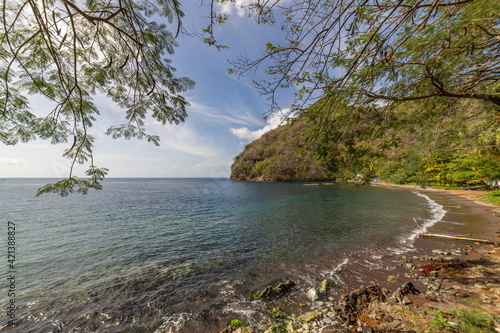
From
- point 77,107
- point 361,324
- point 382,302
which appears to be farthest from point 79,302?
point 382,302

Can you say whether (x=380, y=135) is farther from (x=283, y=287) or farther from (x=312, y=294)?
(x=283, y=287)

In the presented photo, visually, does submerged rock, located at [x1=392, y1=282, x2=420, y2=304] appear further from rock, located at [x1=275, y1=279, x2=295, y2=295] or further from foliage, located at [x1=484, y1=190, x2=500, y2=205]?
foliage, located at [x1=484, y1=190, x2=500, y2=205]

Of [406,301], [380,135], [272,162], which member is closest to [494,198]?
[406,301]

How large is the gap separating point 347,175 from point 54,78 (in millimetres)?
8180

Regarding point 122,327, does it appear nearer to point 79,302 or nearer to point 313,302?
point 79,302

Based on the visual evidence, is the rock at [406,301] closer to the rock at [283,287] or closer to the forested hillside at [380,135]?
the rock at [283,287]

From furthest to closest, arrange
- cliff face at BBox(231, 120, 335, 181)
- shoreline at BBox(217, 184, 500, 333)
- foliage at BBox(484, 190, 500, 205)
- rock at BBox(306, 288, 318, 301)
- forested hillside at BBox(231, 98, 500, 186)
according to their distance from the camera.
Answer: cliff face at BBox(231, 120, 335, 181) < foliage at BBox(484, 190, 500, 205) < rock at BBox(306, 288, 318, 301) < forested hillside at BBox(231, 98, 500, 186) < shoreline at BBox(217, 184, 500, 333)

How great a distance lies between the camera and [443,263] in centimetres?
698

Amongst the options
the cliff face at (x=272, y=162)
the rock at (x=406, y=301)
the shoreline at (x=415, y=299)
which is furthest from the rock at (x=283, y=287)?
the cliff face at (x=272, y=162)

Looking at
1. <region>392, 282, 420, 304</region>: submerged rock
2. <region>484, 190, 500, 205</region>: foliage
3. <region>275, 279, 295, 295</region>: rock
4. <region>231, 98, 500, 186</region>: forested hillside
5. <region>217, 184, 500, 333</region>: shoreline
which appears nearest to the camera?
<region>217, 184, 500, 333</region>: shoreline

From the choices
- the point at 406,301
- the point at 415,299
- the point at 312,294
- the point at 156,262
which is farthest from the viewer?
the point at 156,262

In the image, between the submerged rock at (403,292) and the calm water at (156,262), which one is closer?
the submerged rock at (403,292)

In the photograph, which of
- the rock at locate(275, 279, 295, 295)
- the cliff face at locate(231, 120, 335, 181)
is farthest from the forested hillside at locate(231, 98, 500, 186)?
the cliff face at locate(231, 120, 335, 181)

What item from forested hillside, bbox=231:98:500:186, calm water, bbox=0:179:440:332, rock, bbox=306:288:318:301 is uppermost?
forested hillside, bbox=231:98:500:186
